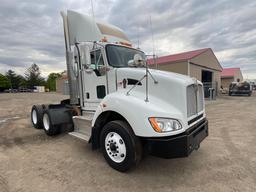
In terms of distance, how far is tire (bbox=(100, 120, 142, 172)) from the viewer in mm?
2922

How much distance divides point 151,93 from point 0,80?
79.4m

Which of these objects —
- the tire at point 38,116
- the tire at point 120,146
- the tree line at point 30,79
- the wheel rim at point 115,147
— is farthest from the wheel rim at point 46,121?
the tree line at point 30,79

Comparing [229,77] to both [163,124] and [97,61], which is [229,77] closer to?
[97,61]

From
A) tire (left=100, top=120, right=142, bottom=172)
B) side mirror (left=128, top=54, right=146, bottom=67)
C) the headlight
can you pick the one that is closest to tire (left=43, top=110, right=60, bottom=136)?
tire (left=100, top=120, right=142, bottom=172)

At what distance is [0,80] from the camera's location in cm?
6612

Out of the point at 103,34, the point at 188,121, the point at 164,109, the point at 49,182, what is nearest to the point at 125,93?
the point at 164,109

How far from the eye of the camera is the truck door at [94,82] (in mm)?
4117

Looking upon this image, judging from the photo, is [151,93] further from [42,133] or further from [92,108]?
[42,133]

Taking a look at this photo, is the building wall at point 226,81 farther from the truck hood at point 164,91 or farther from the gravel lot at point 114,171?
the truck hood at point 164,91

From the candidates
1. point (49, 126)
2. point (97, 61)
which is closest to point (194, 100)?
point (97, 61)

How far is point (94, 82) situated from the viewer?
443cm

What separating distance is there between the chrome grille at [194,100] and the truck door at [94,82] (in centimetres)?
191

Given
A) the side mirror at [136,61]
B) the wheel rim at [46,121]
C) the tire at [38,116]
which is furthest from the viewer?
the tire at [38,116]

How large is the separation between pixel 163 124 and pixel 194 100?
1.00m
